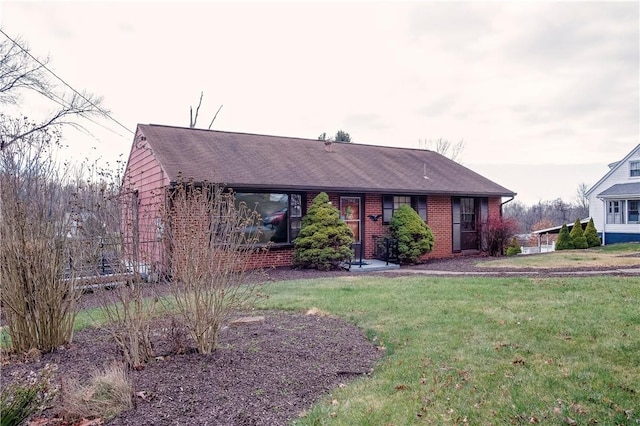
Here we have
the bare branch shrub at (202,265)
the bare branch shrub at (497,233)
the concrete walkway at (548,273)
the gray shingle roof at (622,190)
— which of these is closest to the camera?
the bare branch shrub at (202,265)

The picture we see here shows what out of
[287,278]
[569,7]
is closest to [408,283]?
[287,278]

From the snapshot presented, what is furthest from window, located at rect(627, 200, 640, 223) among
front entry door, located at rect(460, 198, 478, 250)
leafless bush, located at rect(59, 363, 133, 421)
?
leafless bush, located at rect(59, 363, 133, 421)

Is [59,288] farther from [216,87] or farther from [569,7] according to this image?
[216,87]

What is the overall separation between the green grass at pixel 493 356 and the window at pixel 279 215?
5.11 m

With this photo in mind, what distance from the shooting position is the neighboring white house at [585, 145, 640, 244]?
24.6 meters

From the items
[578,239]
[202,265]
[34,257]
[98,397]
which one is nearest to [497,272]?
[202,265]

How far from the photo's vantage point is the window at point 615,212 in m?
25.5

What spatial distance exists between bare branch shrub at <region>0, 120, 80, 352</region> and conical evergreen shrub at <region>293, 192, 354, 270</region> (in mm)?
7778

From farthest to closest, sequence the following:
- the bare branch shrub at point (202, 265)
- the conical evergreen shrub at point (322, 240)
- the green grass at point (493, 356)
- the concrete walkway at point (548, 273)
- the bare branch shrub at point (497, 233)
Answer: the bare branch shrub at point (497, 233)
the conical evergreen shrub at point (322, 240)
the concrete walkway at point (548, 273)
the bare branch shrub at point (202, 265)
the green grass at point (493, 356)

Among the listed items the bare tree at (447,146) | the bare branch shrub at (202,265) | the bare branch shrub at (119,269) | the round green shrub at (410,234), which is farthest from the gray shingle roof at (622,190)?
the bare branch shrub at (119,269)

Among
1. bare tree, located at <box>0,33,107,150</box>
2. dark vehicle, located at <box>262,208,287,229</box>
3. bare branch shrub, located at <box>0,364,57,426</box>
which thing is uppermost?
bare tree, located at <box>0,33,107,150</box>

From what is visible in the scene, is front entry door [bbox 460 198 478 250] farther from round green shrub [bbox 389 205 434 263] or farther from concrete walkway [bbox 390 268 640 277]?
concrete walkway [bbox 390 268 640 277]

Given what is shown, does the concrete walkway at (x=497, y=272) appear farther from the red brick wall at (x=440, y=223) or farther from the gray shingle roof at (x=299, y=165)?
the red brick wall at (x=440, y=223)

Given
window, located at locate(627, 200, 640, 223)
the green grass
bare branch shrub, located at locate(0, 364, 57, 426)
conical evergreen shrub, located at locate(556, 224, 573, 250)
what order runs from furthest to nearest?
window, located at locate(627, 200, 640, 223) → conical evergreen shrub, located at locate(556, 224, 573, 250) → the green grass → bare branch shrub, located at locate(0, 364, 57, 426)
